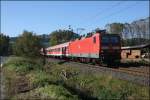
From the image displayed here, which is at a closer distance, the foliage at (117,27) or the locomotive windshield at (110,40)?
the locomotive windshield at (110,40)

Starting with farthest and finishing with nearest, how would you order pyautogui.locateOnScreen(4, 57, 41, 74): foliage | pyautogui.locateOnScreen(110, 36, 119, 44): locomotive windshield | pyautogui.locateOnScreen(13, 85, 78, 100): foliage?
1. pyautogui.locateOnScreen(110, 36, 119, 44): locomotive windshield
2. pyautogui.locateOnScreen(4, 57, 41, 74): foliage
3. pyautogui.locateOnScreen(13, 85, 78, 100): foliage

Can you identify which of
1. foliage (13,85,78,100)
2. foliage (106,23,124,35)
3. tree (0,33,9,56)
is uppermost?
foliage (106,23,124,35)

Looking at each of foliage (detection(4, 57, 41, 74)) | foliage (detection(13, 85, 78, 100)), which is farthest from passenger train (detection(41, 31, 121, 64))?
foliage (detection(13, 85, 78, 100))

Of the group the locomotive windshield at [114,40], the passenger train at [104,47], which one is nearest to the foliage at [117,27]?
the passenger train at [104,47]

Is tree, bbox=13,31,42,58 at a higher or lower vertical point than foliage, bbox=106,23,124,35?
lower

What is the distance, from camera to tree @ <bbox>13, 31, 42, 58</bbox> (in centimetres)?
4606

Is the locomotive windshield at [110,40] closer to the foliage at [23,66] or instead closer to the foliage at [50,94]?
the foliage at [23,66]

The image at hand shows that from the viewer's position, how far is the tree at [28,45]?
4606cm

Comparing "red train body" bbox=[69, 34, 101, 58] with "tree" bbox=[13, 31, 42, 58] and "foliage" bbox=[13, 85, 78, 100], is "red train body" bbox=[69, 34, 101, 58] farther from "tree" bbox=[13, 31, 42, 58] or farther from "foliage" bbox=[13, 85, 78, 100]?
"foliage" bbox=[13, 85, 78, 100]

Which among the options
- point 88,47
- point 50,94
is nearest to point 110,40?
point 88,47

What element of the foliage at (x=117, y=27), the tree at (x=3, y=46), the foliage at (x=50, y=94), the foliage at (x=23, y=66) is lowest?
the foliage at (x=50, y=94)

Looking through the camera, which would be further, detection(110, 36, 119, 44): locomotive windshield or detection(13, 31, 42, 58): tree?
detection(13, 31, 42, 58): tree

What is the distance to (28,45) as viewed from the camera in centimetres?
4631

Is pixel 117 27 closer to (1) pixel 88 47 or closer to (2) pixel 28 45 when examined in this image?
(2) pixel 28 45
